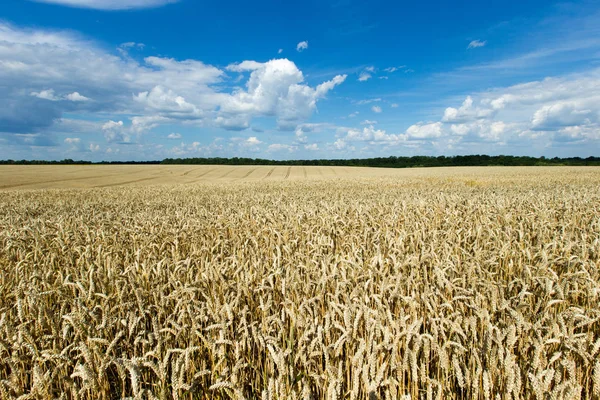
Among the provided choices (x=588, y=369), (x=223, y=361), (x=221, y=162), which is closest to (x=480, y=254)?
(x=588, y=369)

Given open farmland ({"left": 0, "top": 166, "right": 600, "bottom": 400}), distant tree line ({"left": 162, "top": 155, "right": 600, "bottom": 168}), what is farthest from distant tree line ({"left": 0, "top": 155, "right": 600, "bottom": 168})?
open farmland ({"left": 0, "top": 166, "right": 600, "bottom": 400})

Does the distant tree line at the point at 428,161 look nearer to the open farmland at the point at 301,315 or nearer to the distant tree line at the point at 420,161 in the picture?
the distant tree line at the point at 420,161

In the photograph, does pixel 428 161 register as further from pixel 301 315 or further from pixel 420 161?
pixel 301 315

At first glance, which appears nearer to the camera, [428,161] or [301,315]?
[301,315]

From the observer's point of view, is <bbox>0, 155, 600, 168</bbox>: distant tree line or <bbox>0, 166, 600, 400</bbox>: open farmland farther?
<bbox>0, 155, 600, 168</bbox>: distant tree line

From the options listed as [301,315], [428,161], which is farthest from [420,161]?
[301,315]

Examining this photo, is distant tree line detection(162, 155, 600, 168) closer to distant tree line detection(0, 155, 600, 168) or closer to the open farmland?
distant tree line detection(0, 155, 600, 168)

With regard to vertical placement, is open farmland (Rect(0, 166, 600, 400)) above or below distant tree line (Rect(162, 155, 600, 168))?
below

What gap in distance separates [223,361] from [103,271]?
278 cm

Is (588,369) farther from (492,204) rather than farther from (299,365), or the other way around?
(492,204)

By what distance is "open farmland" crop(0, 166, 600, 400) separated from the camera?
197 centimetres

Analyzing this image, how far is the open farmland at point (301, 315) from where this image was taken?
1.97 metres

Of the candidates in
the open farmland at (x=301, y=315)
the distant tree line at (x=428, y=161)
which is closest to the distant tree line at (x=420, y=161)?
the distant tree line at (x=428, y=161)

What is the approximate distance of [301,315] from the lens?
2721 mm
